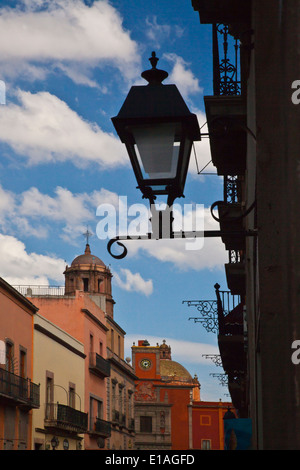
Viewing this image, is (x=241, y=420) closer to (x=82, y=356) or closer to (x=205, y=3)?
(x=205, y=3)

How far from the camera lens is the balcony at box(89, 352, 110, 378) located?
35562 millimetres

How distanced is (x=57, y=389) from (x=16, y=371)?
17.2ft

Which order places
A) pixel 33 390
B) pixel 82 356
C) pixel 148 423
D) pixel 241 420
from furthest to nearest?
pixel 148 423
pixel 82 356
pixel 33 390
pixel 241 420

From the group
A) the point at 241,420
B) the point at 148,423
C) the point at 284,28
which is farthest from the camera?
the point at 148,423

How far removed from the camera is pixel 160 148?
4.15 m

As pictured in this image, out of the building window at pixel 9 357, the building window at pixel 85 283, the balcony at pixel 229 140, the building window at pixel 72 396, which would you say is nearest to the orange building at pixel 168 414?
the building window at pixel 85 283

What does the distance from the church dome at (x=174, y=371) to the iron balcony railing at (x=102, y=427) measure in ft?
121

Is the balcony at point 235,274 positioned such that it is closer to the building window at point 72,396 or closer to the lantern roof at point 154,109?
the lantern roof at point 154,109

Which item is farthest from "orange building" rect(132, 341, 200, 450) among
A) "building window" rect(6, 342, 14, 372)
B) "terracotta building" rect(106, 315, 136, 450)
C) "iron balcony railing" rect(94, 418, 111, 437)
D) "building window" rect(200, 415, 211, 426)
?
A: "building window" rect(6, 342, 14, 372)

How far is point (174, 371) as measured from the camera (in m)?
76.1

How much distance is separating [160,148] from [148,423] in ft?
198

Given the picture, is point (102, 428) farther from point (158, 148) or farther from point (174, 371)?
point (174, 371)

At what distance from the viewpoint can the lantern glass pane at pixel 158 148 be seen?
4.14 metres
